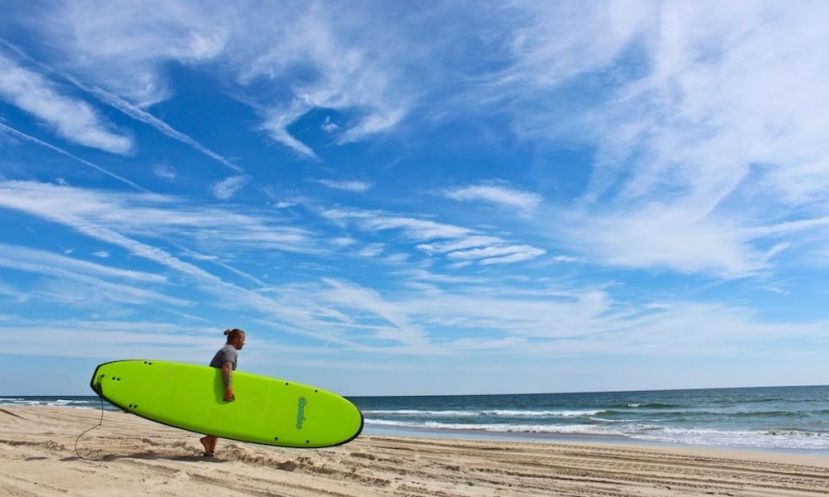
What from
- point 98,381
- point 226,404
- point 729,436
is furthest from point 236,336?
point 729,436

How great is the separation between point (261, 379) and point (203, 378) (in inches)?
24.2

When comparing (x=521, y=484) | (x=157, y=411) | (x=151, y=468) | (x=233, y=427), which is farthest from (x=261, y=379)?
(x=521, y=484)

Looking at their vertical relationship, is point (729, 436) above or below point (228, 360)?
below

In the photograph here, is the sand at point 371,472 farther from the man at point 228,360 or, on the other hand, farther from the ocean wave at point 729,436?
the ocean wave at point 729,436

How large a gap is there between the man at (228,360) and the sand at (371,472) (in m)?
0.21

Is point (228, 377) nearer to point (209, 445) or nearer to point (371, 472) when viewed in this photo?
point (209, 445)

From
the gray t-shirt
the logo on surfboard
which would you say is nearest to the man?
the gray t-shirt

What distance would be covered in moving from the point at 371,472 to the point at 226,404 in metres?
1.75

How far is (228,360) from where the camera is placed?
582 centimetres

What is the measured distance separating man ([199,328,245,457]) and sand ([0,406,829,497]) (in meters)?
0.21

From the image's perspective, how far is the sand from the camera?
4207 millimetres

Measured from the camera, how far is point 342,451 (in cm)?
720

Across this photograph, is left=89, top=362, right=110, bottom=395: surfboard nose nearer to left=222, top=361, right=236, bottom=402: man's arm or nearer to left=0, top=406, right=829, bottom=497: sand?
left=0, top=406, right=829, bottom=497: sand

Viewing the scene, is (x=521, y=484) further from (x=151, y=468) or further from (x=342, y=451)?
(x=151, y=468)
